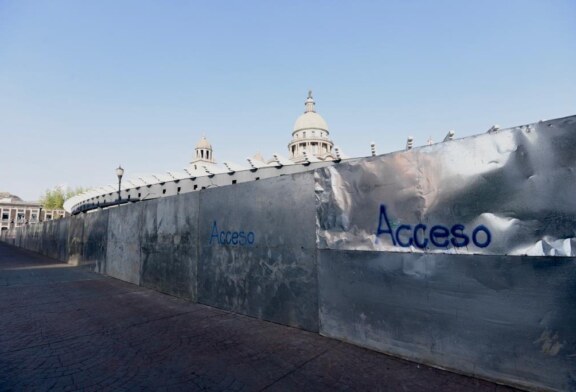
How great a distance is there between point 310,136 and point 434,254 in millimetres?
79916

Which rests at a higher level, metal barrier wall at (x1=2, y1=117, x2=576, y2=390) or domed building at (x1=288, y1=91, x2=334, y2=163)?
domed building at (x1=288, y1=91, x2=334, y2=163)

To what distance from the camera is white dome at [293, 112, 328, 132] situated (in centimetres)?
8294

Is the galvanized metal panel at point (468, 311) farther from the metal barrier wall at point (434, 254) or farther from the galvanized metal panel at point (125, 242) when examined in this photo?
the galvanized metal panel at point (125, 242)

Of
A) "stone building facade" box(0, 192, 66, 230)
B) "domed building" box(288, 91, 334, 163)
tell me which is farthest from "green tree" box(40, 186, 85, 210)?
"domed building" box(288, 91, 334, 163)

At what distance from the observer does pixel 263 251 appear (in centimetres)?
609

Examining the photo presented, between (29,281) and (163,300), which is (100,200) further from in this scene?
(163,300)

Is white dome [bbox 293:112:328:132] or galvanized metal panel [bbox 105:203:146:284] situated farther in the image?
white dome [bbox 293:112:328:132]

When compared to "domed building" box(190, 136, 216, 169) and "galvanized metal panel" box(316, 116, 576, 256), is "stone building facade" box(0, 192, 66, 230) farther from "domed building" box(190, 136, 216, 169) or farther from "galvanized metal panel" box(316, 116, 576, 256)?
"galvanized metal panel" box(316, 116, 576, 256)

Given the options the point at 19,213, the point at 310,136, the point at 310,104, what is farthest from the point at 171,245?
the point at 19,213

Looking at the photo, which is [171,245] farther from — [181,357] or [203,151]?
[203,151]

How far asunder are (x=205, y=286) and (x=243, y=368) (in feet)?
12.7

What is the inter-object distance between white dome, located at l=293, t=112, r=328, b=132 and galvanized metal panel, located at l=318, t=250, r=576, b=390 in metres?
81.0

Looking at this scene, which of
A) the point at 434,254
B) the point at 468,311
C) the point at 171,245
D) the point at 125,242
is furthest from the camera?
the point at 125,242

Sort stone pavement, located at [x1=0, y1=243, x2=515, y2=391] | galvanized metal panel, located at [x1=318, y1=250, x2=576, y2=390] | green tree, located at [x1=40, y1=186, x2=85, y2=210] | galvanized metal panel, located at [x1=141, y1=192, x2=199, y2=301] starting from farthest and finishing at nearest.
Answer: green tree, located at [x1=40, y1=186, x2=85, y2=210], galvanized metal panel, located at [x1=141, y1=192, x2=199, y2=301], stone pavement, located at [x1=0, y1=243, x2=515, y2=391], galvanized metal panel, located at [x1=318, y1=250, x2=576, y2=390]
